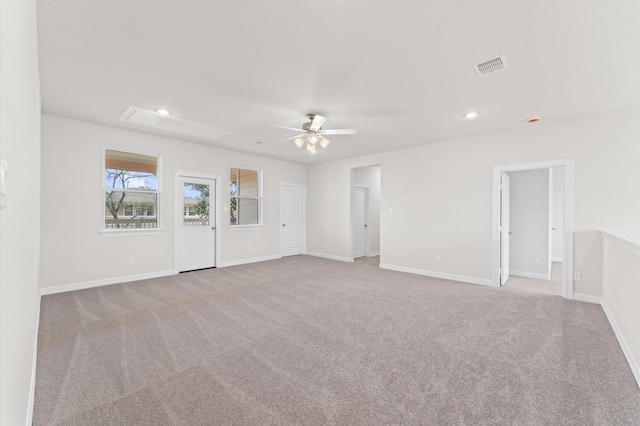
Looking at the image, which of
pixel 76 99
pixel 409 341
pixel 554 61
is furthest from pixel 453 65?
pixel 76 99

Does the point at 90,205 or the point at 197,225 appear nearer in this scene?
the point at 90,205

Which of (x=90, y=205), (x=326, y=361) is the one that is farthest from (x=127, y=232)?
(x=326, y=361)

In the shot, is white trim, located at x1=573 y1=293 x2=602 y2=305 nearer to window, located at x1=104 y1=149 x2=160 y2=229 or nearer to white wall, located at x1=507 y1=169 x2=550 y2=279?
white wall, located at x1=507 y1=169 x2=550 y2=279

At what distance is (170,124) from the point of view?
173 inches

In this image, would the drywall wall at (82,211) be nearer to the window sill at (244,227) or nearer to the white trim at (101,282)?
the white trim at (101,282)

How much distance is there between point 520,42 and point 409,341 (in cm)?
279

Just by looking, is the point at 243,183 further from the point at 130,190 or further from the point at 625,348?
the point at 625,348

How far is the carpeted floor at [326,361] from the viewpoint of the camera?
1.74 m

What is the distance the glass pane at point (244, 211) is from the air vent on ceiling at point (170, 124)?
170cm

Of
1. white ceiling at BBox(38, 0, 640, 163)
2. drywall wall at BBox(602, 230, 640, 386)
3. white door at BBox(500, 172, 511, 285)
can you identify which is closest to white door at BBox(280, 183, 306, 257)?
white ceiling at BBox(38, 0, 640, 163)

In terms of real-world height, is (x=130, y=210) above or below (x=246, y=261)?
above

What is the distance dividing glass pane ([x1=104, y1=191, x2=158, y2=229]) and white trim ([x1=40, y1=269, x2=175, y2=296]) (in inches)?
34.6

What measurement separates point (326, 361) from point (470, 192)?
408 cm

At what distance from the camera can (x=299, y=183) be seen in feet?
25.1
